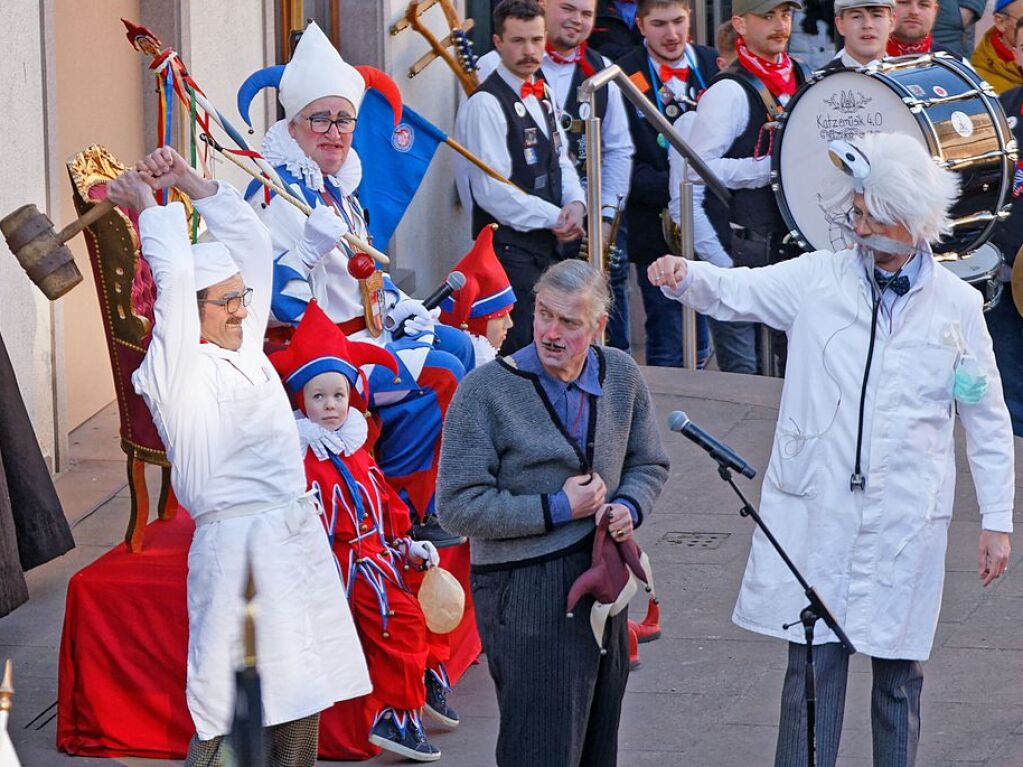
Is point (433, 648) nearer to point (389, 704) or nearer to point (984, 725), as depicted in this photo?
point (389, 704)

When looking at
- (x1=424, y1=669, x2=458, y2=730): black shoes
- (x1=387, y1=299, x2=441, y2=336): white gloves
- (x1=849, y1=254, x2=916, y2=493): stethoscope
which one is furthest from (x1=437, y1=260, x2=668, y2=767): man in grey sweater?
(x1=387, y1=299, x2=441, y2=336): white gloves

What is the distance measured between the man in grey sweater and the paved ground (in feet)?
3.58

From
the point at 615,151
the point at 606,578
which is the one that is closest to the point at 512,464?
the point at 606,578

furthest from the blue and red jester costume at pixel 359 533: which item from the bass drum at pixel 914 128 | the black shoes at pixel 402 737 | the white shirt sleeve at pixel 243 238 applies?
the bass drum at pixel 914 128

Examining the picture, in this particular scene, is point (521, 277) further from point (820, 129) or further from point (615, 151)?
point (820, 129)

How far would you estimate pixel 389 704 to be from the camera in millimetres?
5887

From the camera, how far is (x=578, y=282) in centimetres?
484

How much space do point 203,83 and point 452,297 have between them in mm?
2696

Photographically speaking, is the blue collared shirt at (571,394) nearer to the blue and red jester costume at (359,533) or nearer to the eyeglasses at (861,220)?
the eyeglasses at (861,220)

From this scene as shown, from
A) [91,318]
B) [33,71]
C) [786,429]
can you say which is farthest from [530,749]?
[91,318]

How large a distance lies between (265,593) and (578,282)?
3.78 feet

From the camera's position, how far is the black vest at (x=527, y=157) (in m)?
9.91

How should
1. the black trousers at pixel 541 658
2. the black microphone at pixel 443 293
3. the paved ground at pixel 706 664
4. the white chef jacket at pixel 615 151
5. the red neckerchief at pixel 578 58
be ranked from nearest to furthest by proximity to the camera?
the black trousers at pixel 541 658 → the paved ground at pixel 706 664 → the black microphone at pixel 443 293 → the white chef jacket at pixel 615 151 → the red neckerchief at pixel 578 58

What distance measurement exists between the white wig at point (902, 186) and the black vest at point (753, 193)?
14.5 ft
